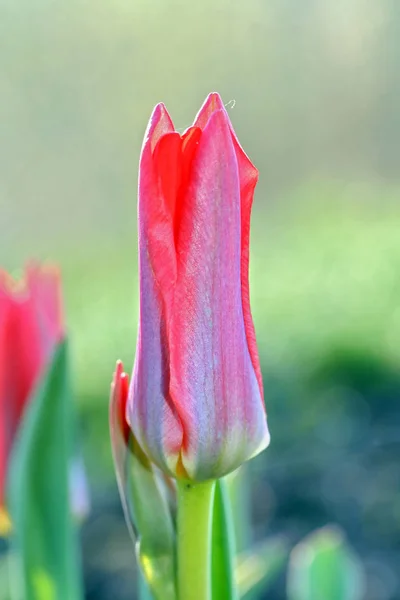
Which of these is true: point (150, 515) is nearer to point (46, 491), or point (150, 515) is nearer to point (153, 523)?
point (153, 523)

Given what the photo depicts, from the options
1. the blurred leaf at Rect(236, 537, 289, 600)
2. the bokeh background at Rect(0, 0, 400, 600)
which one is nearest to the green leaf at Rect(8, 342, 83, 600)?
the blurred leaf at Rect(236, 537, 289, 600)

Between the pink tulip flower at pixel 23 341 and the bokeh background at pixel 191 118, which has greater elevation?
the bokeh background at pixel 191 118

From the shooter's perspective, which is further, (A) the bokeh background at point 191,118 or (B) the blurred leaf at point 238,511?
(A) the bokeh background at point 191,118

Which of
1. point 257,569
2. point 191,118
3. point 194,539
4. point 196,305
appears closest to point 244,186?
point 196,305

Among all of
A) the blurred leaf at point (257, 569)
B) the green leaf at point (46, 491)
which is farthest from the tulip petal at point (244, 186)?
the blurred leaf at point (257, 569)

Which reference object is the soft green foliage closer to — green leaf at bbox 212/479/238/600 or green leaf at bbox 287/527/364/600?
green leaf at bbox 212/479/238/600

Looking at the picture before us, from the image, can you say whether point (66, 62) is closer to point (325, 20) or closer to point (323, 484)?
point (325, 20)

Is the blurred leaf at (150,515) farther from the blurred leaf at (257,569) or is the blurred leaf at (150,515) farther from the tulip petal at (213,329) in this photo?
the blurred leaf at (257,569)
